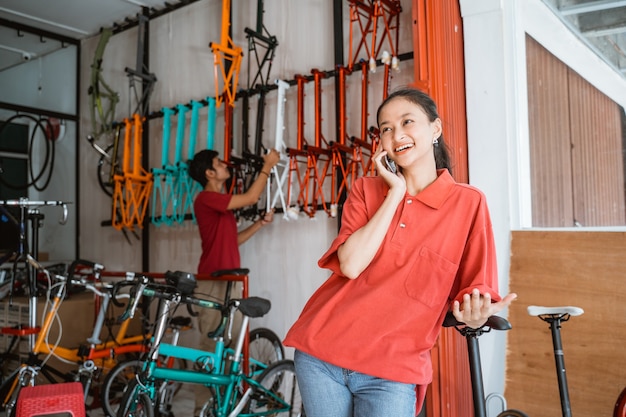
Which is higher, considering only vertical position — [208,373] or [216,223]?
[216,223]

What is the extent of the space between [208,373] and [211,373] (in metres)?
0.02

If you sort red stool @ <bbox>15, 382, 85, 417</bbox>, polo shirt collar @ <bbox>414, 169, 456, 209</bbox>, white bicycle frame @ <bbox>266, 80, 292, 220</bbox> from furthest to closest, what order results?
1. white bicycle frame @ <bbox>266, 80, 292, 220</bbox>
2. red stool @ <bbox>15, 382, 85, 417</bbox>
3. polo shirt collar @ <bbox>414, 169, 456, 209</bbox>

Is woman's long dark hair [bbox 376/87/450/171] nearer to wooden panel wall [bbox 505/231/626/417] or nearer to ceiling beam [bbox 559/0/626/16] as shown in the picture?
wooden panel wall [bbox 505/231/626/417]

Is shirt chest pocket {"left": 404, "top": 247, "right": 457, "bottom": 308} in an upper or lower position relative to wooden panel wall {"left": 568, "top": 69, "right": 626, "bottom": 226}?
lower

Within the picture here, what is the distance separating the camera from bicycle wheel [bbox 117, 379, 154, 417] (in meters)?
2.78

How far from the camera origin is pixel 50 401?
2.49 metres

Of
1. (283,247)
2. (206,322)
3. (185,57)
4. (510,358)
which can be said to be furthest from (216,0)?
(510,358)

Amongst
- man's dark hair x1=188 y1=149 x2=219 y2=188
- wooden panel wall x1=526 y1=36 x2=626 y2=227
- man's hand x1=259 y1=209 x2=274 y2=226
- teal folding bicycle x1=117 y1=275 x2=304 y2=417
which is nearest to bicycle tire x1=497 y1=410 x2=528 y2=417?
wooden panel wall x1=526 y1=36 x2=626 y2=227

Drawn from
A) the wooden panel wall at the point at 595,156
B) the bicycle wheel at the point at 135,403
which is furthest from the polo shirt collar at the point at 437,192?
the bicycle wheel at the point at 135,403

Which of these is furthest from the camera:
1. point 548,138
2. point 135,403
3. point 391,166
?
point 548,138

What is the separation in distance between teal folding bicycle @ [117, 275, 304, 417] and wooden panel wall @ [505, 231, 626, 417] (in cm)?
135

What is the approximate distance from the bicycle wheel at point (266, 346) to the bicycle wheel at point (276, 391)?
487 mm

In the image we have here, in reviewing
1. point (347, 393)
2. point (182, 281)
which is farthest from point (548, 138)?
point (347, 393)

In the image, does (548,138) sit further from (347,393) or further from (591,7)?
(347,393)
